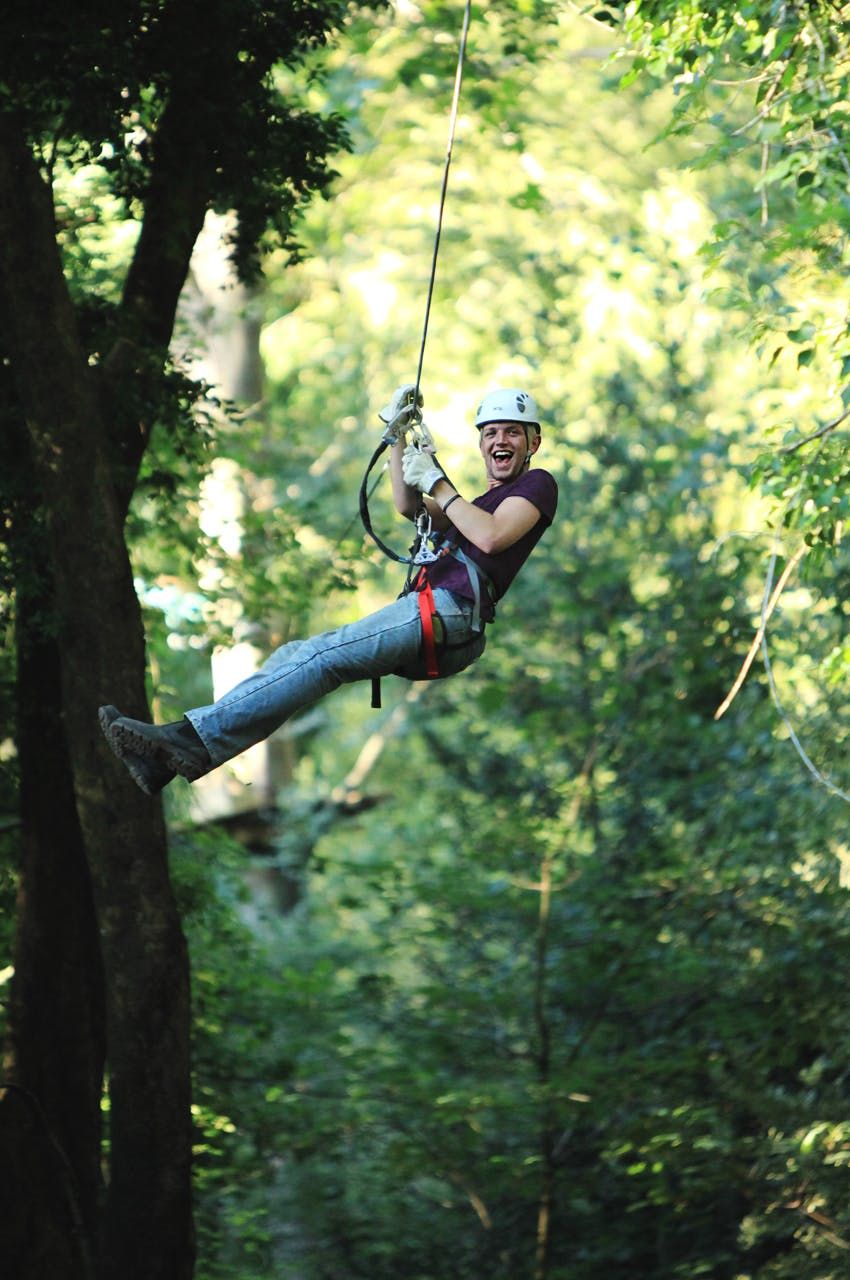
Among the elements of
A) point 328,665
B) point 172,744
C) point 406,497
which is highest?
point 406,497

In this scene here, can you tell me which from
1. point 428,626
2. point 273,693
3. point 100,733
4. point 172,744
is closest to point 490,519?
point 428,626

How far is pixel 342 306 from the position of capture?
63.0 ft

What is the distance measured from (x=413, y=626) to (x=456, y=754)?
7.09m

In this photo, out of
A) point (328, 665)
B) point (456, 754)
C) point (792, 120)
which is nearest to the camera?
point (328, 665)

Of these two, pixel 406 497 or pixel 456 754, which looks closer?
pixel 406 497

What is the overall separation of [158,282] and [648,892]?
16.7 feet

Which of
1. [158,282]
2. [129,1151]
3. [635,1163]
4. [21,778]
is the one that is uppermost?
[158,282]

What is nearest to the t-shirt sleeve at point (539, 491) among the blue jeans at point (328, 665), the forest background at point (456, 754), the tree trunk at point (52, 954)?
the blue jeans at point (328, 665)

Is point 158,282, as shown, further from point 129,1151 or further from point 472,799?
point 472,799

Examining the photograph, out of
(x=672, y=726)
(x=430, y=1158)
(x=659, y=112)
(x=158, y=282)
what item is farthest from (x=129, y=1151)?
(x=659, y=112)

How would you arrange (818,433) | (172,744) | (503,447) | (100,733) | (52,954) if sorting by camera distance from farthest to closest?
(52,954)
(818,433)
(100,733)
(503,447)
(172,744)

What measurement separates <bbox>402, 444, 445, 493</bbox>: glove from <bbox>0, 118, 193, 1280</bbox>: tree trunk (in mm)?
988

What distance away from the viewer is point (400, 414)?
4.71m

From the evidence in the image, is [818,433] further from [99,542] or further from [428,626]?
[99,542]
